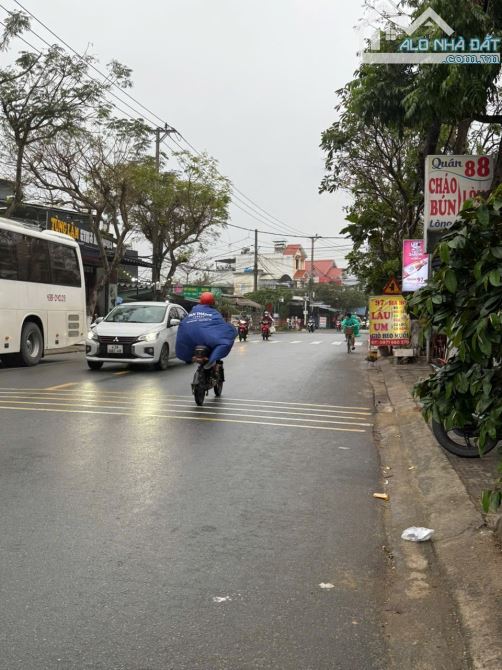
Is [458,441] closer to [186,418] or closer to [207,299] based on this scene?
[186,418]

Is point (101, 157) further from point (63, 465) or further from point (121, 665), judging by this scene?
point (121, 665)

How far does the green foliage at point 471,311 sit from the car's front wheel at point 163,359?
36.6 feet

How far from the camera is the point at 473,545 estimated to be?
3.89m

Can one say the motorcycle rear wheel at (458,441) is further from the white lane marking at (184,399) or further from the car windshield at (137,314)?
the car windshield at (137,314)

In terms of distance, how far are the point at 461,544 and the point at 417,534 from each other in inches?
14.1

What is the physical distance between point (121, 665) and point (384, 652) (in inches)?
44.9

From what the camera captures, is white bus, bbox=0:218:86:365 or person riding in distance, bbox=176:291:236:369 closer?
person riding in distance, bbox=176:291:236:369

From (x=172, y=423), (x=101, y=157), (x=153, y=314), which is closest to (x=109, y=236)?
(x=101, y=157)

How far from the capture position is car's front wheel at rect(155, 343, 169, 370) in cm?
1422

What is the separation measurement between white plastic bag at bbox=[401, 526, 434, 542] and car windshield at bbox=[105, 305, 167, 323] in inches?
436

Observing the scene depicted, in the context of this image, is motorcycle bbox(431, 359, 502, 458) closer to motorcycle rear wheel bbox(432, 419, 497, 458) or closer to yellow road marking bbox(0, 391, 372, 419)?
motorcycle rear wheel bbox(432, 419, 497, 458)

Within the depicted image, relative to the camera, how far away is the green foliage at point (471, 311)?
301 centimetres

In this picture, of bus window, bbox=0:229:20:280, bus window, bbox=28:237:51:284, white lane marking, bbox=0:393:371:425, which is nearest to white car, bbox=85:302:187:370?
bus window, bbox=28:237:51:284

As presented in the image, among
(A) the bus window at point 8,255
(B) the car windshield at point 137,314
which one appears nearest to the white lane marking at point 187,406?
(B) the car windshield at point 137,314
